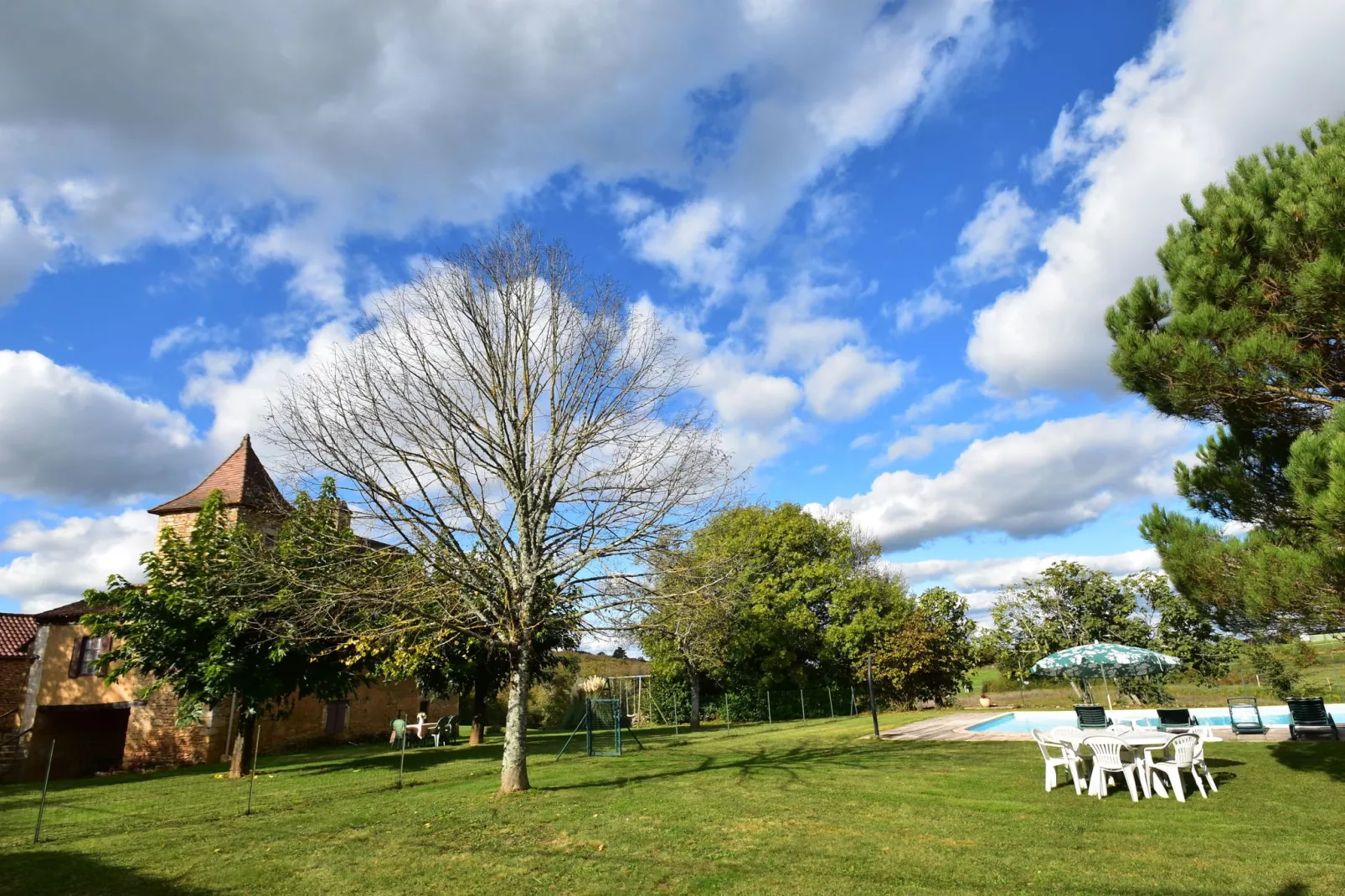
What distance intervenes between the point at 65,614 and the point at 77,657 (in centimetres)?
186

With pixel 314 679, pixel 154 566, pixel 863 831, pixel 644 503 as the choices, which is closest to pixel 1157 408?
pixel 863 831

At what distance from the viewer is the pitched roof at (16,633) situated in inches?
896

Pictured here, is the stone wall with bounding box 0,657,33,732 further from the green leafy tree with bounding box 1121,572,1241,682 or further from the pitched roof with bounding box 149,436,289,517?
the green leafy tree with bounding box 1121,572,1241,682

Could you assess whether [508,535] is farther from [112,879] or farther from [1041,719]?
[1041,719]

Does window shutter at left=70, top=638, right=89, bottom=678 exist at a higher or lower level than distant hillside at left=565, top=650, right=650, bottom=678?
higher

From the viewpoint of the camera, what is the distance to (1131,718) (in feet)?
60.7

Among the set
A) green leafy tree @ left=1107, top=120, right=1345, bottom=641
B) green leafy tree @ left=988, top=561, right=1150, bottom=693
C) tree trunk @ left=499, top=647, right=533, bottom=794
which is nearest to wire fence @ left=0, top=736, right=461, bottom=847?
tree trunk @ left=499, top=647, right=533, bottom=794

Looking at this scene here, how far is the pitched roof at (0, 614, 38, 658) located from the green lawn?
12679mm

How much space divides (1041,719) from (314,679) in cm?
2315

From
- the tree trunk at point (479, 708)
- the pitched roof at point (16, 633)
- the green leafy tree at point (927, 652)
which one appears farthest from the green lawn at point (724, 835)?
the green leafy tree at point (927, 652)

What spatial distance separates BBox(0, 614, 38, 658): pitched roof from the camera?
2276 cm

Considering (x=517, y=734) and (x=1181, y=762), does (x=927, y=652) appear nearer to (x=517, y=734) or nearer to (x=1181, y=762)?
(x=1181, y=762)

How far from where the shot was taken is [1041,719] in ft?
80.1

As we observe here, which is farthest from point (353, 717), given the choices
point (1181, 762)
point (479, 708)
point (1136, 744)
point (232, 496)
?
point (1181, 762)
